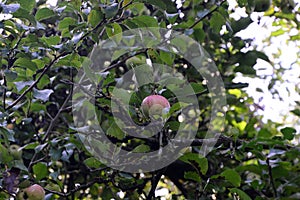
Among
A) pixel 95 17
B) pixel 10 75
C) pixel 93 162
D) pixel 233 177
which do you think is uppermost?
pixel 95 17

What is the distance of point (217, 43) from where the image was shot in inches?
63.2

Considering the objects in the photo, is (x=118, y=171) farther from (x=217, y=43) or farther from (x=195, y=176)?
(x=217, y=43)

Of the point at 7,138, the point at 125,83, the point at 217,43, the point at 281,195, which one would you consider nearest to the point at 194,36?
the point at 217,43

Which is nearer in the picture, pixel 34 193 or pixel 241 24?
pixel 34 193

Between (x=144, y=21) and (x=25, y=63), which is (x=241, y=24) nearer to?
(x=144, y=21)

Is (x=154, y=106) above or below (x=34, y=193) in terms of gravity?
above

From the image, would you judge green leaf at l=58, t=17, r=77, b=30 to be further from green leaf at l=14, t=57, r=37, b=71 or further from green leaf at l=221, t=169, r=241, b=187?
green leaf at l=221, t=169, r=241, b=187

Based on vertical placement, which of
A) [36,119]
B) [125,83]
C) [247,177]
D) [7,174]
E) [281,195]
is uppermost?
[125,83]

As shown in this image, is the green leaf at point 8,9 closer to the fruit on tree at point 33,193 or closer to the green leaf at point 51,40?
the green leaf at point 51,40

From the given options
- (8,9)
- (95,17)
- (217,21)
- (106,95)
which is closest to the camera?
(8,9)

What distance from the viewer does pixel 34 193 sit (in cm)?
107

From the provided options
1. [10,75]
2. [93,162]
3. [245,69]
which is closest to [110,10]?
[10,75]

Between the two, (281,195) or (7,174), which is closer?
(7,174)

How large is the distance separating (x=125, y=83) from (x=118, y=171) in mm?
250
